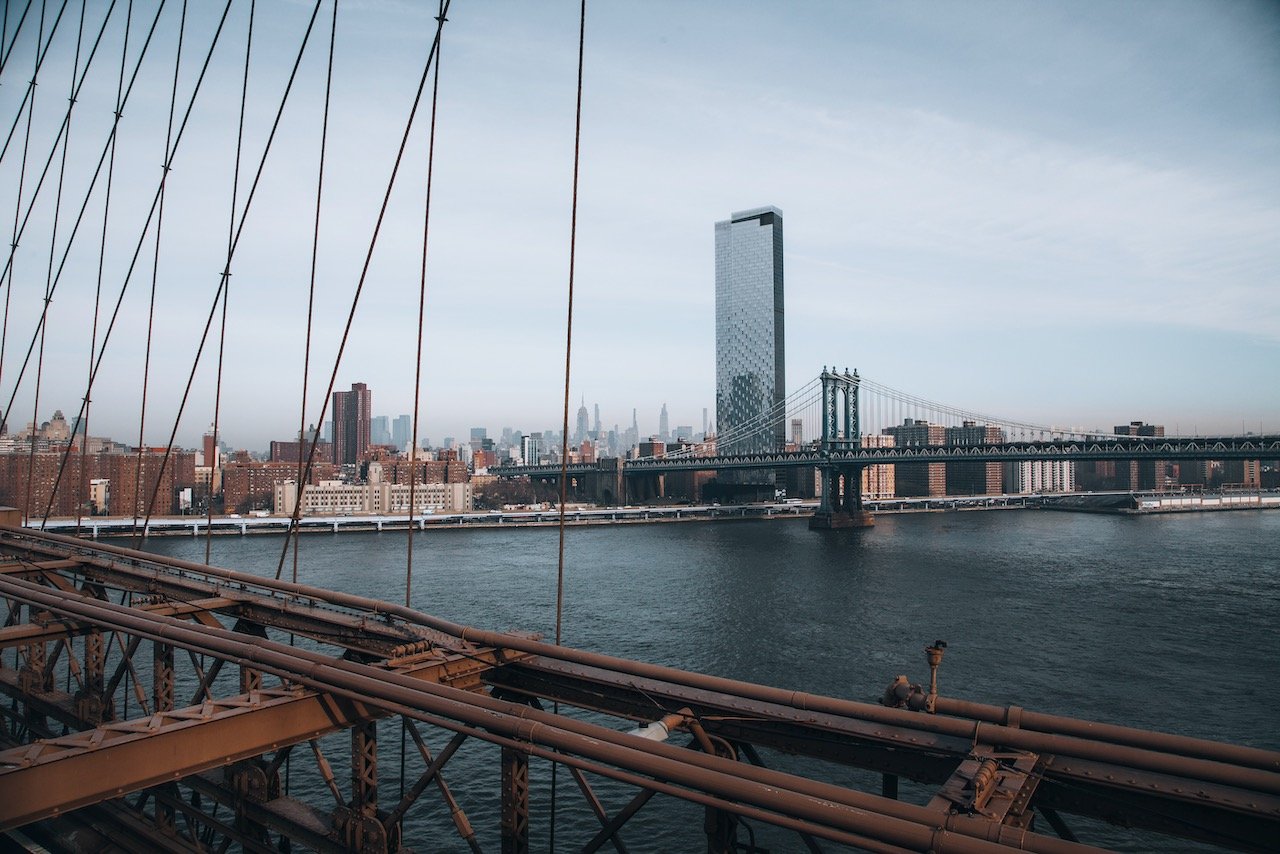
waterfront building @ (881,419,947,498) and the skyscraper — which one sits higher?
the skyscraper

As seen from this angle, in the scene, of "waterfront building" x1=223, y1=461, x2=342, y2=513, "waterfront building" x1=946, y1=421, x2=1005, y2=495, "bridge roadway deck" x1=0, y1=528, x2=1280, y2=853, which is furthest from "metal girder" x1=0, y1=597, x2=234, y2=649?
"waterfront building" x1=946, y1=421, x2=1005, y2=495

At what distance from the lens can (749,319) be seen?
150125 millimetres

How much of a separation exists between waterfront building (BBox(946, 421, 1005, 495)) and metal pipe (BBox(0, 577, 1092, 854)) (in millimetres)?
107320

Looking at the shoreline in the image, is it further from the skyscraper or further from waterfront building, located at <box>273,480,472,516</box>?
the skyscraper

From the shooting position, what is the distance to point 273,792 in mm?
5379

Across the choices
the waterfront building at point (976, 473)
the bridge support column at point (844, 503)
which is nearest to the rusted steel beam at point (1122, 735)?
the bridge support column at point (844, 503)

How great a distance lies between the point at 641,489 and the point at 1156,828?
284 feet

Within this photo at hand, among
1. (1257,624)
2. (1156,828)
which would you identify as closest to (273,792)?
(1156,828)

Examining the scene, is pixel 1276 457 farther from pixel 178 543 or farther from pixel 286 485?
pixel 286 485

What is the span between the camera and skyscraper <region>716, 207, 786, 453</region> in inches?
5817

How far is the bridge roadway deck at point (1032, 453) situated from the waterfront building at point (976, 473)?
44.4 meters

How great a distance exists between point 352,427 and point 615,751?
16411 cm

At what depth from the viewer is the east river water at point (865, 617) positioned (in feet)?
42.7

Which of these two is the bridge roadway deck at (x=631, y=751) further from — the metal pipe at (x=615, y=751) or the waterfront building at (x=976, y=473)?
the waterfront building at (x=976, y=473)
